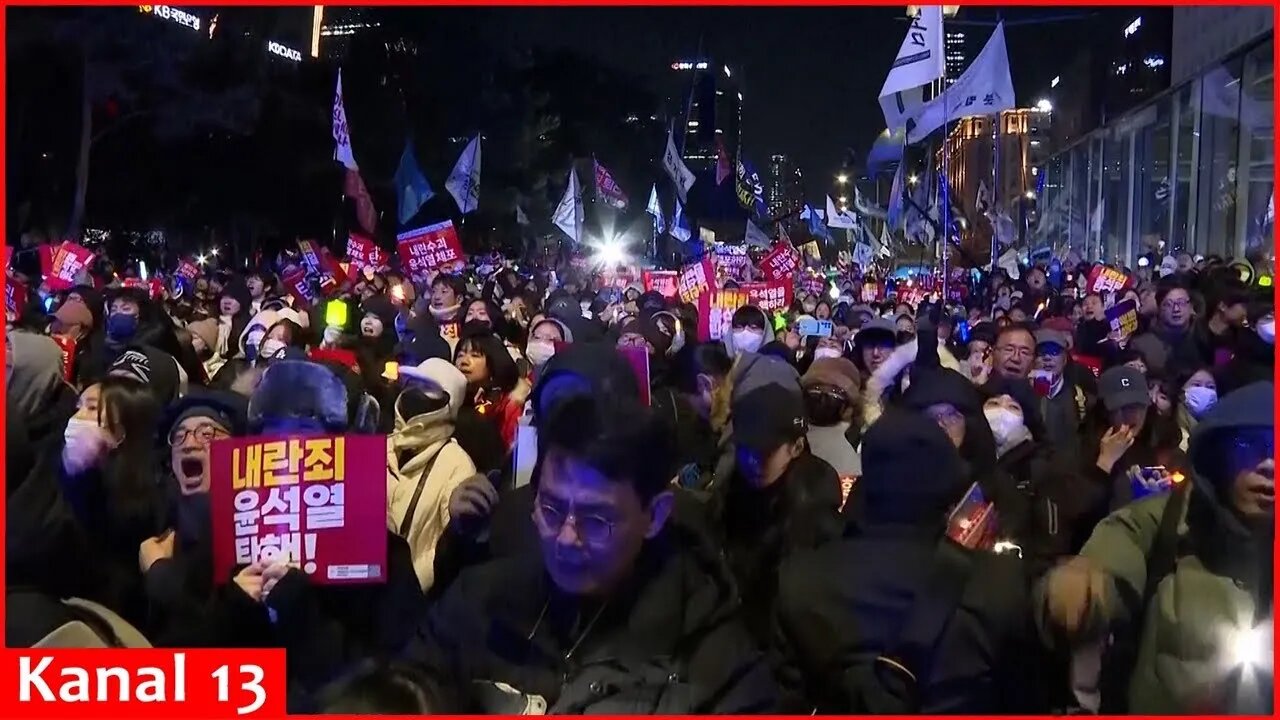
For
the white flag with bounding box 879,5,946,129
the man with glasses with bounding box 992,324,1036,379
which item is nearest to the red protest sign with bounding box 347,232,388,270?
the white flag with bounding box 879,5,946,129

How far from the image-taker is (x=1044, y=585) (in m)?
2.93

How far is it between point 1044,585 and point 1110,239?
3046 centimetres

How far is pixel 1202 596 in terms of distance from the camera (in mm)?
3004

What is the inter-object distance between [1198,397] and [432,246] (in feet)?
29.1

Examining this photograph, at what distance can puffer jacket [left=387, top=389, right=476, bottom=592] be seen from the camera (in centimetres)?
419

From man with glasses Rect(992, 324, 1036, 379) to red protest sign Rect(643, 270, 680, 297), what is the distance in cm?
855

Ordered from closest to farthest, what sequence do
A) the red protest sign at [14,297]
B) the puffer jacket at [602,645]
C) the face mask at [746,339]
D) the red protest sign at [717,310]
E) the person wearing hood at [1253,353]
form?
the puffer jacket at [602,645] < the person wearing hood at [1253,353] < the face mask at [746,339] < the red protest sign at [14,297] < the red protest sign at [717,310]

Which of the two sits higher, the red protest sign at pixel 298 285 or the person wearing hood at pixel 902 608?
the red protest sign at pixel 298 285

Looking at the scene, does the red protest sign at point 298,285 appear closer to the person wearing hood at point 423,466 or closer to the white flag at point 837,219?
the person wearing hood at point 423,466

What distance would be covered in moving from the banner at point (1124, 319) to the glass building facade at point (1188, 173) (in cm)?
497

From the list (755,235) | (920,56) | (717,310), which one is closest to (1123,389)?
(717,310)

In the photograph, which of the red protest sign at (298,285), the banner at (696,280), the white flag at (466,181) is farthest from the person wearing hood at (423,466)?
the white flag at (466,181)

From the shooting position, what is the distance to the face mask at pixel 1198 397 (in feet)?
19.0

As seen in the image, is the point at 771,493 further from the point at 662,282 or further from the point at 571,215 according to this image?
the point at 571,215
